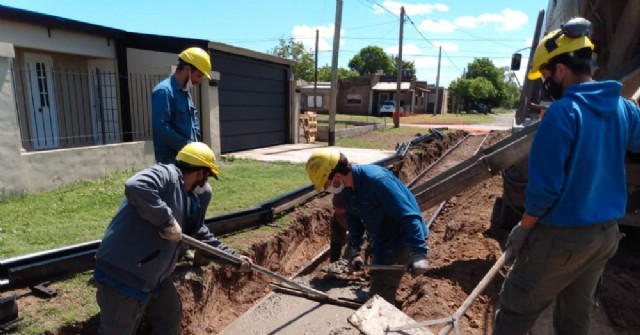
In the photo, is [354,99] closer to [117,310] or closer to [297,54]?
[297,54]

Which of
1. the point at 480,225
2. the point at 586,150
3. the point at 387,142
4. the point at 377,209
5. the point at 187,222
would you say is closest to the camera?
the point at 586,150

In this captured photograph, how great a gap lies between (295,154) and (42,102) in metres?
6.53

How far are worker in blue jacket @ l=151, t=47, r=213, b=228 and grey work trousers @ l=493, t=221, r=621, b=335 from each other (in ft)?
9.92

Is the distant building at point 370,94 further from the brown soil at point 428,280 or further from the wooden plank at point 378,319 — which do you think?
the wooden plank at point 378,319

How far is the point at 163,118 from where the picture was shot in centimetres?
410

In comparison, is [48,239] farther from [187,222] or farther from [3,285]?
[187,222]

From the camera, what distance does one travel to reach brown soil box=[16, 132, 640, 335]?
4.12 meters

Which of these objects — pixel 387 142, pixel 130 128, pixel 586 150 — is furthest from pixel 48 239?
pixel 387 142

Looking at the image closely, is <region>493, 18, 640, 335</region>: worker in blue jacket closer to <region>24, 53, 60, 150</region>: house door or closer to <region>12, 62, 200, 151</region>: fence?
<region>12, 62, 200, 151</region>: fence

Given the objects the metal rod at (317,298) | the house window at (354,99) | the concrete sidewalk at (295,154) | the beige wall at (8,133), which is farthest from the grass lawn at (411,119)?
the metal rod at (317,298)

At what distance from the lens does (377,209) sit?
11.7 feet

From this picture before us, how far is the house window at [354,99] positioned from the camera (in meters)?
47.2

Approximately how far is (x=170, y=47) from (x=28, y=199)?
5.76 metres

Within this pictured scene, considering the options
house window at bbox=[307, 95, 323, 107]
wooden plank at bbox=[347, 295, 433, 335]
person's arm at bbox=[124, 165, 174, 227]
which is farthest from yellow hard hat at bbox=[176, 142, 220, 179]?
house window at bbox=[307, 95, 323, 107]
